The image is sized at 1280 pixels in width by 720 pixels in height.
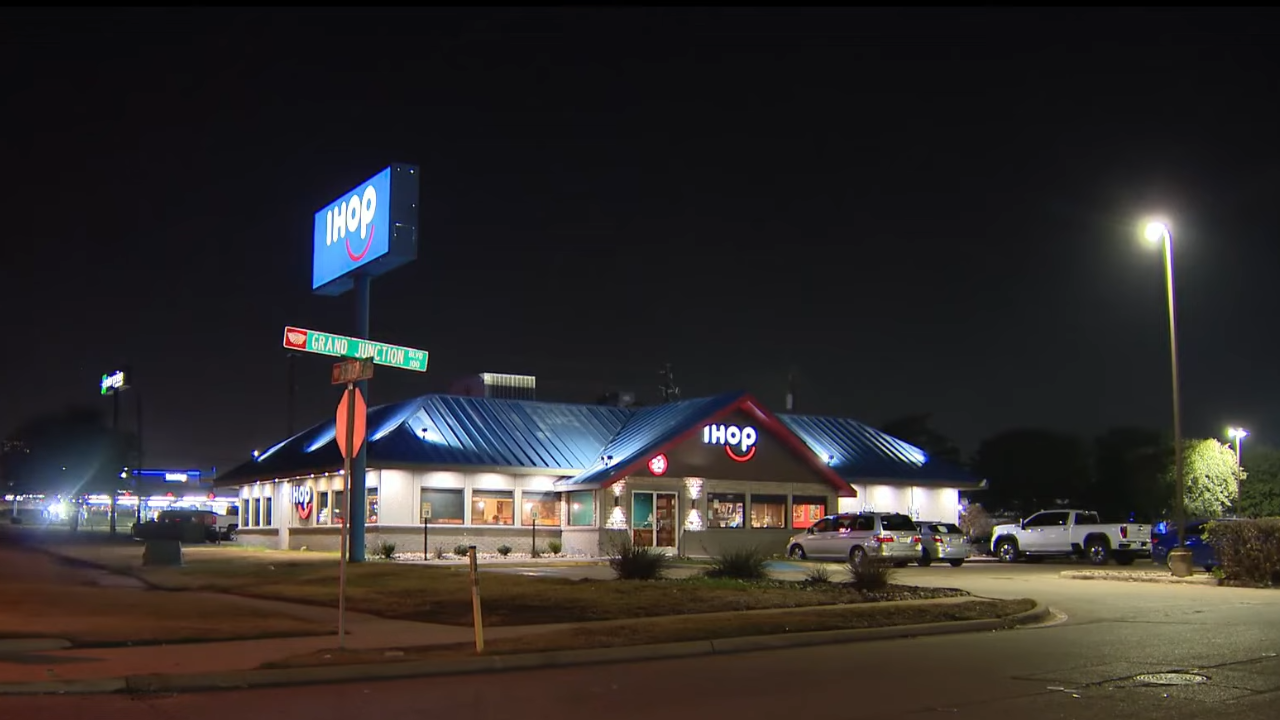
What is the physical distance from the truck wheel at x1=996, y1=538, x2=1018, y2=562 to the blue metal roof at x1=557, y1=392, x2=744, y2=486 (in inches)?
410

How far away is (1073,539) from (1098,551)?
3.11 feet

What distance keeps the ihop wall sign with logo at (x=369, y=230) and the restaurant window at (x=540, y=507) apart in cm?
1056

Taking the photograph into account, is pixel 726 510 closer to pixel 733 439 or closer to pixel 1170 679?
pixel 733 439

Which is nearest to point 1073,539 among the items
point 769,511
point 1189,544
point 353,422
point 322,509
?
point 1189,544

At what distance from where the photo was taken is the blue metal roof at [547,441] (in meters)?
37.6

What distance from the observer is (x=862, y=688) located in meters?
11.1

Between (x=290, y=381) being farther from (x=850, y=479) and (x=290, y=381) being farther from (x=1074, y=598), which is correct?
(x=1074, y=598)

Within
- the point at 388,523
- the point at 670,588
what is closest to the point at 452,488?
the point at 388,523

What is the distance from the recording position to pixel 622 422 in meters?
45.1

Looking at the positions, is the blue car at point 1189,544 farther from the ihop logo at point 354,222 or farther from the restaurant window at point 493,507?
the ihop logo at point 354,222

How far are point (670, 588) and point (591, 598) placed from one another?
1922 millimetres

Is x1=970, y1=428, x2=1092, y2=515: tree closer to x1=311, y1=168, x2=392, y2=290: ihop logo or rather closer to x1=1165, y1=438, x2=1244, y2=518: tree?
x1=1165, y1=438, x2=1244, y2=518: tree

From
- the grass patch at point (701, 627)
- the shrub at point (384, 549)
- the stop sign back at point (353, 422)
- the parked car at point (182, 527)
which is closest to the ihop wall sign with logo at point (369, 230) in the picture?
the shrub at point (384, 549)

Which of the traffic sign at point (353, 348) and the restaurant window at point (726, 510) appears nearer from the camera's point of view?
the traffic sign at point (353, 348)
